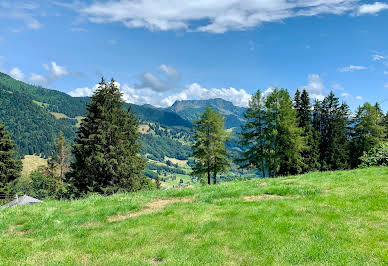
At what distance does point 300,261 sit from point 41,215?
11.2 m

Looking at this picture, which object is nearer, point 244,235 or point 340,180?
point 244,235

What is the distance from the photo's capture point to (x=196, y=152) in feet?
154

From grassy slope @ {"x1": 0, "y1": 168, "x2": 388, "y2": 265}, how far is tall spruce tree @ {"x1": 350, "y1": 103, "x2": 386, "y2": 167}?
47253mm

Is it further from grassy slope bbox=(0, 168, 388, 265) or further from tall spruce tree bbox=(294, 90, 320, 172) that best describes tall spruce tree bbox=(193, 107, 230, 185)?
grassy slope bbox=(0, 168, 388, 265)

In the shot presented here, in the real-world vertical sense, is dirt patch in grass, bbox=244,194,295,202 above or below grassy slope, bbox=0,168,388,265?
above

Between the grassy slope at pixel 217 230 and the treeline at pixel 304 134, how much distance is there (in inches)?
1103

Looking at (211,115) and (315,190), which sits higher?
(211,115)

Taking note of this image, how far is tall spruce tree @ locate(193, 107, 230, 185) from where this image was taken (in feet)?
152

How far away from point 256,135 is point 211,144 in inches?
296

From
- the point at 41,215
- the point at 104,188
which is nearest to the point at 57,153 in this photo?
the point at 104,188

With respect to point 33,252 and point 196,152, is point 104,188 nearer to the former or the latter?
point 196,152

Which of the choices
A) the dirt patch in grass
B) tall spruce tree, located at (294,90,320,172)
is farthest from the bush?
tall spruce tree, located at (294,90,320,172)

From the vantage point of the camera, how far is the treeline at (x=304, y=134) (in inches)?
1670

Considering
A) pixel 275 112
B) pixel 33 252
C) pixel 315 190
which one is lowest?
pixel 33 252
